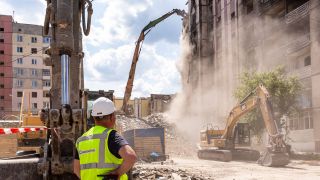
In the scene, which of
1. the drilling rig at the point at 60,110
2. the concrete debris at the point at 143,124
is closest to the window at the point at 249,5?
the concrete debris at the point at 143,124

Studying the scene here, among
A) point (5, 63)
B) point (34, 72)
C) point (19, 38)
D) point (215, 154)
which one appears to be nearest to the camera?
point (215, 154)

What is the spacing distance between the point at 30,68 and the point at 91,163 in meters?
74.7

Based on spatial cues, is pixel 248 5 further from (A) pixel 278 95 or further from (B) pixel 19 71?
(B) pixel 19 71

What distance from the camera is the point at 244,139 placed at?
76.7 feet

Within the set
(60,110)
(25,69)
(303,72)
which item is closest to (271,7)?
(303,72)

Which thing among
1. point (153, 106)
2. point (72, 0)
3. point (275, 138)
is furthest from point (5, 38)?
point (72, 0)

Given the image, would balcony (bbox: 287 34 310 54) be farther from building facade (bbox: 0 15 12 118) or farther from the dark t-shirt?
building facade (bbox: 0 15 12 118)

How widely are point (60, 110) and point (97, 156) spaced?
3.10 m

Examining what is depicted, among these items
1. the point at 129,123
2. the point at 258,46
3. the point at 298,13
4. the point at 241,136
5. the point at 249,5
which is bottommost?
the point at 241,136

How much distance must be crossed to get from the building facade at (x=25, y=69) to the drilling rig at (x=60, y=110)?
67.1 metres

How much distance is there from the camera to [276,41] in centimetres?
3475

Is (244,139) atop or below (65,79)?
below

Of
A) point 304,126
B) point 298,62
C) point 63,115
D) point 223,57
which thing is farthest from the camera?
point 223,57

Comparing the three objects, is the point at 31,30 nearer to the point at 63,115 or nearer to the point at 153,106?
the point at 153,106
